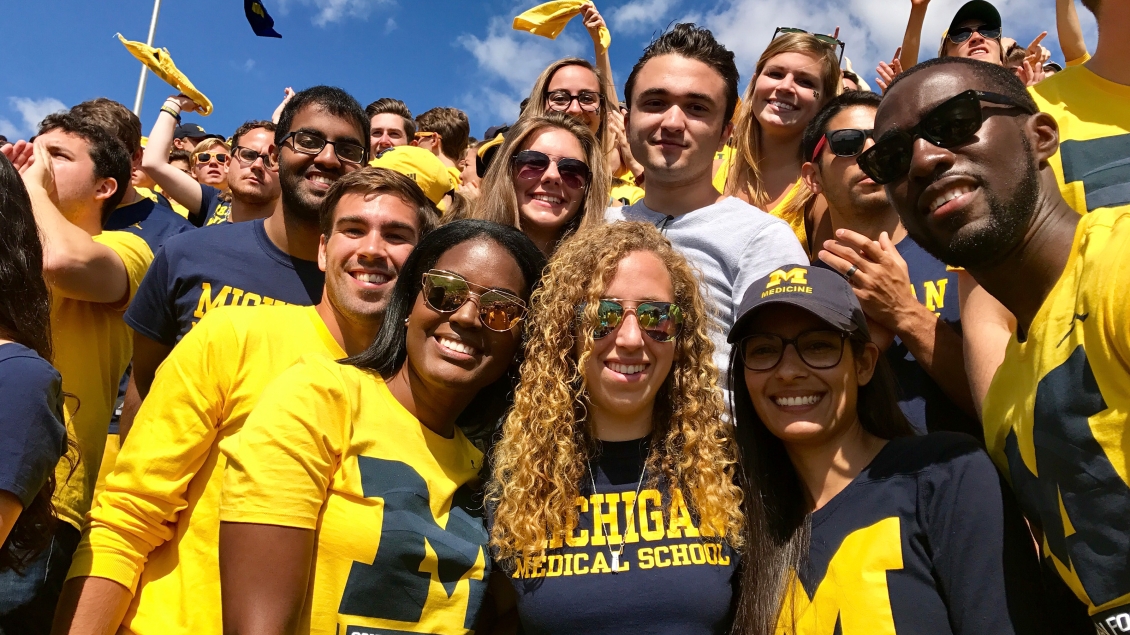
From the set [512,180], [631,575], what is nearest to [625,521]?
[631,575]

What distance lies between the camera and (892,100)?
2.77 metres

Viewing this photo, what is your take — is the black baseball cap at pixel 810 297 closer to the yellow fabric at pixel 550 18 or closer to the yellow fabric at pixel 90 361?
the yellow fabric at pixel 90 361

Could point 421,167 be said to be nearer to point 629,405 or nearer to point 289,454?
point 629,405

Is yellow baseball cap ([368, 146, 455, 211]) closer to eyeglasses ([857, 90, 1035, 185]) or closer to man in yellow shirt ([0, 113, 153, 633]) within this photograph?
man in yellow shirt ([0, 113, 153, 633])

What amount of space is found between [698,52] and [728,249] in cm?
118

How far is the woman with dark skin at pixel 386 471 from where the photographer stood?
8.14 feet

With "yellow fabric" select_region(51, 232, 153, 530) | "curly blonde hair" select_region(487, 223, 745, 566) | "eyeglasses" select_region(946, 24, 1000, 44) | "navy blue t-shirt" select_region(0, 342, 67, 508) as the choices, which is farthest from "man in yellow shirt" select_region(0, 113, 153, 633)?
"eyeglasses" select_region(946, 24, 1000, 44)

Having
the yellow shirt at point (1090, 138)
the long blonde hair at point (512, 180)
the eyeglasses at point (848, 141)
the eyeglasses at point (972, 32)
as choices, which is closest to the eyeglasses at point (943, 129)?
the yellow shirt at point (1090, 138)

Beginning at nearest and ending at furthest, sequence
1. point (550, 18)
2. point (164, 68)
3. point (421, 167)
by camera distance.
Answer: point (421, 167) → point (550, 18) → point (164, 68)

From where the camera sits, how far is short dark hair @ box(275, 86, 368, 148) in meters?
4.54

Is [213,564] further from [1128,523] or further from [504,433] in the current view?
[1128,523]

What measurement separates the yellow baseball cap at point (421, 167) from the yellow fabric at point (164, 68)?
361 cm

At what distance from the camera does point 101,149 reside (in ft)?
14.6

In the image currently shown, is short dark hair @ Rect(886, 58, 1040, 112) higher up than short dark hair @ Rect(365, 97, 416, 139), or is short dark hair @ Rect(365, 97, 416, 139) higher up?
short dark hair @ Rect(365, 97, 416, 139)
